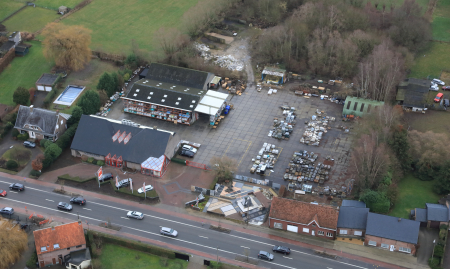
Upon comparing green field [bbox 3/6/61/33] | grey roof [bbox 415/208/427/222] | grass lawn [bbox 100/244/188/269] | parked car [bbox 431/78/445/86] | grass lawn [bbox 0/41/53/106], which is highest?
green field [bbox 3/6/61/33]

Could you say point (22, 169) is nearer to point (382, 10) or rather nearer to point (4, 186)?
point (4, 186)

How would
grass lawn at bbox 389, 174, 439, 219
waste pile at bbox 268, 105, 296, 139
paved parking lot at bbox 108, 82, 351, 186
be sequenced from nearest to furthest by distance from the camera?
grass lawn at bbox 389, 174, 439, 219 → paved parking lot at bbox 108, 82, 351, 186 → waste pile at bbox 268, 105, 296, 139

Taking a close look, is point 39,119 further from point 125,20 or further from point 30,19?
point 30,19

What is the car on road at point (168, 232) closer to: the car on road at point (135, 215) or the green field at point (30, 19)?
the car on road at point (135, 215)

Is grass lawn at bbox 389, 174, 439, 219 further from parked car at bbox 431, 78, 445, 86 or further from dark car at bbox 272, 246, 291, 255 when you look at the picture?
parked car at bbox 431, 78, 445, 86

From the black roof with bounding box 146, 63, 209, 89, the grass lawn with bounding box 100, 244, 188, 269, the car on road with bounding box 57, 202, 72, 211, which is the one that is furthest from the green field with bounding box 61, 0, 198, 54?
the grass lawn with bounding box 100, 244, 188, 269

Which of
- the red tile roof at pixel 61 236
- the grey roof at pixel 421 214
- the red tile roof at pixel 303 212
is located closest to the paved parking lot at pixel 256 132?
the red tile roof at pixel 303 212
